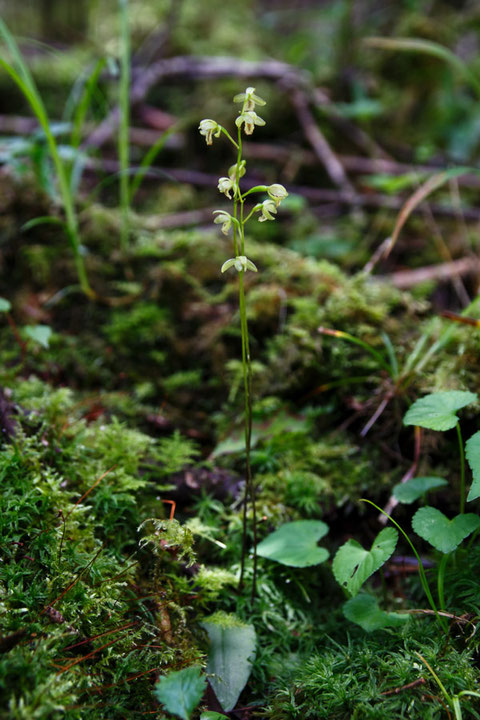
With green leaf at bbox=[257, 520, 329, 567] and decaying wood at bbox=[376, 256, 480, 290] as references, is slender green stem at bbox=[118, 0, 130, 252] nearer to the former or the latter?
decaying wood at bbox=[376, 256, 480, 290]

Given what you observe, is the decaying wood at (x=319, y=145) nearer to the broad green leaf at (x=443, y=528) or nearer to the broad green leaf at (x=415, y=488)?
the broad green leaf at (x=415, y=488)

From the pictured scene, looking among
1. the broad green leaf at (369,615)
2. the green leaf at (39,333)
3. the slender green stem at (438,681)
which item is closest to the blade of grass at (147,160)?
the green leaf at (39,333)

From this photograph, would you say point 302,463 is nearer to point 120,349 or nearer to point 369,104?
point 120,349

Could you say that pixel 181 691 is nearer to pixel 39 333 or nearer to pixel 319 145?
pixel 39 333

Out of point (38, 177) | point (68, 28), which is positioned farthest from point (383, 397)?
point (68, 28)

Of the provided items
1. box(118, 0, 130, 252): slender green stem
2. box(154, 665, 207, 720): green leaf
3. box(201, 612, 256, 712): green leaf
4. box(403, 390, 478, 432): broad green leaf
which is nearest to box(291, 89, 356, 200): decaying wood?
box(118, 0, 130, 252): slender green stem

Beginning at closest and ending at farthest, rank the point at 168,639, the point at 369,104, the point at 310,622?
the point at 168,639 → the point at 310,622 → the point at 369,104

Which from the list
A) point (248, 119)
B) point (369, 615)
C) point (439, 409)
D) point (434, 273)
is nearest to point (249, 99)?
point (248, 119)
